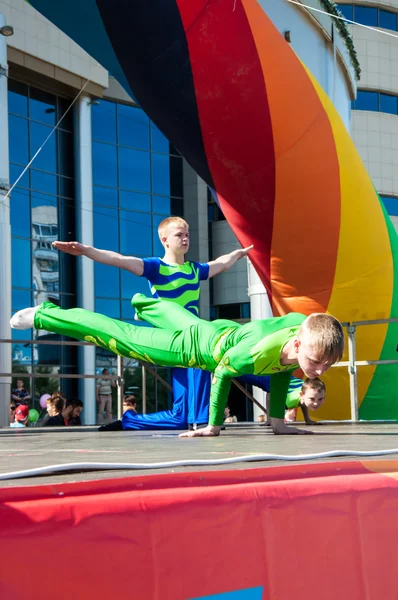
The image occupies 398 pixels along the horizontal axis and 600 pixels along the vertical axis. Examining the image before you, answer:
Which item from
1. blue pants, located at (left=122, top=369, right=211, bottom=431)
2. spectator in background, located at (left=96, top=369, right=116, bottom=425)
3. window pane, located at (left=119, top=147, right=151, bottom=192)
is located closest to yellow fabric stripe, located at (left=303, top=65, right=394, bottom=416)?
blue pants, located at (left=122, top=369, right=211, bottom=431)

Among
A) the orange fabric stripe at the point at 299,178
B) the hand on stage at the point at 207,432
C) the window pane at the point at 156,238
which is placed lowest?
the hand on stage at the point at 207,432

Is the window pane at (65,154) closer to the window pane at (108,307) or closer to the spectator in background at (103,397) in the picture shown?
the window pane at (108,307)

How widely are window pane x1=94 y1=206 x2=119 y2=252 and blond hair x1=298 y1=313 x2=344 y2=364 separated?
17652 mm

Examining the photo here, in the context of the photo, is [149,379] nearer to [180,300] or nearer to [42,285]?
[42,285]

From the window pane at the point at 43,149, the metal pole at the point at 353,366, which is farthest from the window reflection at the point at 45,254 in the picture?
the metal pole at the point at 353,366

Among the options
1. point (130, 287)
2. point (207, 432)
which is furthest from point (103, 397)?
point (207, 432)

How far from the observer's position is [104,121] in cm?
2133

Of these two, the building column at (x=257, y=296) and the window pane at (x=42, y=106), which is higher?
the window pane at (x=42, y=106)

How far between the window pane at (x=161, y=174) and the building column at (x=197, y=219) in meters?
0.55

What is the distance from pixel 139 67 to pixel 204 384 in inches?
111

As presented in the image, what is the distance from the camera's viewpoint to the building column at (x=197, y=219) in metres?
22.6

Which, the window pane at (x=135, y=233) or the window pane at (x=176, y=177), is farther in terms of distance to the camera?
the window pane at (x=176, y=177)

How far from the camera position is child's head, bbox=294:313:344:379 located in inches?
132

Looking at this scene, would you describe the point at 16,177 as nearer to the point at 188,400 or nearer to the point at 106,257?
the point at 106,257
